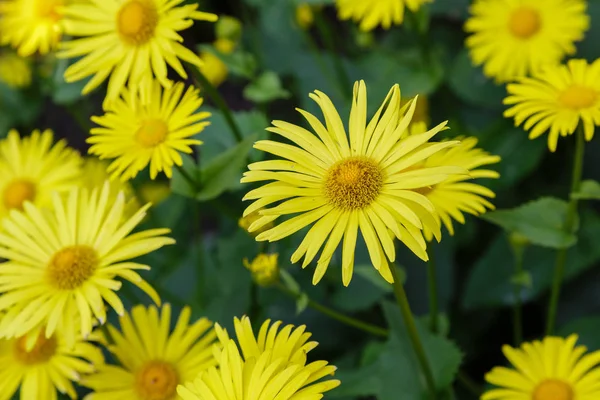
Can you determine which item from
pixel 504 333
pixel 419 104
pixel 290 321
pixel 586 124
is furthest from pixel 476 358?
pixel 586 124

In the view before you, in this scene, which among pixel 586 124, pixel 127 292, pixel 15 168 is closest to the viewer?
pixel 586 124

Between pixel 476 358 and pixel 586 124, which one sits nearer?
pixel 586 124

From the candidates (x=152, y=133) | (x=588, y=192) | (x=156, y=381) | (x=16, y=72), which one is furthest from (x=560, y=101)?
(x=16, y=72)

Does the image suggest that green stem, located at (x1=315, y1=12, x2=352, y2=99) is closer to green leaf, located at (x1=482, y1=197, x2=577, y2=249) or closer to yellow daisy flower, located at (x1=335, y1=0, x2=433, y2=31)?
yellow daisy flower, located at (x1=335, y1=0, x2=433, y2=31)

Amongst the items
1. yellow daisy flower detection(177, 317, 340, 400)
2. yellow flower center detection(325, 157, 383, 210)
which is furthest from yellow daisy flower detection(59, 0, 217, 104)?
yellow daisy flower detection(177, 317, 340, 400)

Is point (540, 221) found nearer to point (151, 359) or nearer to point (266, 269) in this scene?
point (266, 269)

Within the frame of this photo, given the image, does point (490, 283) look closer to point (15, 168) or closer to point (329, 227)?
point (329, 227)

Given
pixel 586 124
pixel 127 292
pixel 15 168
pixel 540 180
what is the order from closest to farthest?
pixel 586 124, pixel 127 292, pixel 15 168, pixel 540 180
